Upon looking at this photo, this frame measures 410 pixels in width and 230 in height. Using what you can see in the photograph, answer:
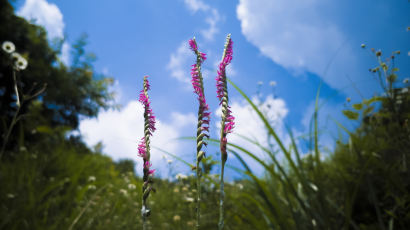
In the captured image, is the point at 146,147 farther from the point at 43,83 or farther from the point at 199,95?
the point at 43,83

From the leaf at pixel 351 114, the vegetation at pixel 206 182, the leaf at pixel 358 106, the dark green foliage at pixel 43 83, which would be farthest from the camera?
the dark green foliage at pixel 43 83

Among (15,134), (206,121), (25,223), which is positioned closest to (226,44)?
(206,121)

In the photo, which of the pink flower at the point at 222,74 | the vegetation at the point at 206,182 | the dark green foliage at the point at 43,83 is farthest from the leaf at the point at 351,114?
the dark green foliage at the point at 43,83

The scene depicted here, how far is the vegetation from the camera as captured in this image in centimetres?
168

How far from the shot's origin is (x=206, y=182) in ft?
12.9

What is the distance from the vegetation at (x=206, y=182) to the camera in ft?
5.53

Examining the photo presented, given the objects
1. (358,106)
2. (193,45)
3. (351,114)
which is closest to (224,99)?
(193,45)

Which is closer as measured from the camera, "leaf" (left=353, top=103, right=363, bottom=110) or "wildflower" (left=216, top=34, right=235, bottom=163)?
"wildflower" (left=216, top=34, right=235, bottom=163)

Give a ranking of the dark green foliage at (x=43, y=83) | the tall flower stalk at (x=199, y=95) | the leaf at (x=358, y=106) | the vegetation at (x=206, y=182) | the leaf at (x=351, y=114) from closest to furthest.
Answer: the tall flower stalk at (x=199, y=95) → the vegetation at (x=206, y=182) → the leaf at (x=351, y=114) → the leaf at (x=358, y=106) → the dark green foliage at (x=43, y=83)

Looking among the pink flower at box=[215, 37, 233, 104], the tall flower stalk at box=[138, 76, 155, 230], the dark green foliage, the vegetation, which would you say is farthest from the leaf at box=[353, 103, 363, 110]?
the dark green foliage

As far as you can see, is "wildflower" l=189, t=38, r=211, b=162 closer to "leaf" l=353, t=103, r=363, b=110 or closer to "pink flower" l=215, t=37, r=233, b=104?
"pink flower" l=215, t=37, r=233, b=104

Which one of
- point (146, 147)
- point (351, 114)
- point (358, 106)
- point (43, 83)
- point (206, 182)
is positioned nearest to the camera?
point (146, 147)

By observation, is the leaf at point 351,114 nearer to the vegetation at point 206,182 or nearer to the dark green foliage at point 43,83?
the vegetation at point 206,182

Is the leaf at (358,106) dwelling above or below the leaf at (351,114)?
above
